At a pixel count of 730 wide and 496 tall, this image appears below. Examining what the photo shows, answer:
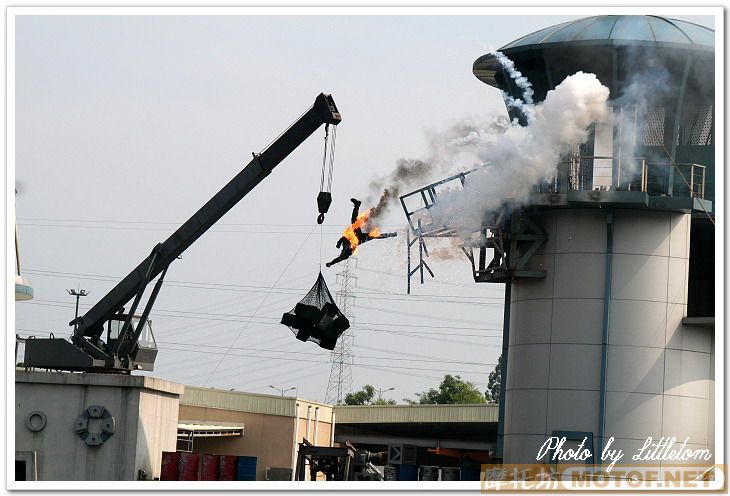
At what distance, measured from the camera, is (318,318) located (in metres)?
47.1

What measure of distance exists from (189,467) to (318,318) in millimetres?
8211

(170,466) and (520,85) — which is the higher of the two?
(520,85)

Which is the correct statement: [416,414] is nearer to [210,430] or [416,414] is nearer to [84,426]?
[210,430]

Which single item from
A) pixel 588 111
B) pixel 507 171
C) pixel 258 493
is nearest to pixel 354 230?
pixel 507 171

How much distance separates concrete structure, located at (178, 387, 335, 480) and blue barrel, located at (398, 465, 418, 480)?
707 inches

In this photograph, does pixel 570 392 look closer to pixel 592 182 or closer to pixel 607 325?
pixel 607 325

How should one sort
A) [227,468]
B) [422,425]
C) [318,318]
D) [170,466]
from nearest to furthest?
[318,318]
[170,466]
[227,468]
[422,425]

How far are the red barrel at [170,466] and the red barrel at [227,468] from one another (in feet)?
6.77

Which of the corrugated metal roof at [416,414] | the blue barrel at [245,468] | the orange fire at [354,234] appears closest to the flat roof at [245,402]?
the corrugated metal roof at [416,414]

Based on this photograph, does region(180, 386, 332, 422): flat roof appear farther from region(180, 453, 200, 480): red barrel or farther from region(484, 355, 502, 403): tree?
region(484, 355, 502, 403): tree

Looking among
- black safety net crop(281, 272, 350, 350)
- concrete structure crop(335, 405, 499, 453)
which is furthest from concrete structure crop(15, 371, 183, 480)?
concrete structure crop(335, 405, 499, 453)

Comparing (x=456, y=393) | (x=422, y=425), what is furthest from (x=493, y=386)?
(x=422, y=425)

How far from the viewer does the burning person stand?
48219mm

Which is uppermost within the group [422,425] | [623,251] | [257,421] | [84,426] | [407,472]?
[623,251]
